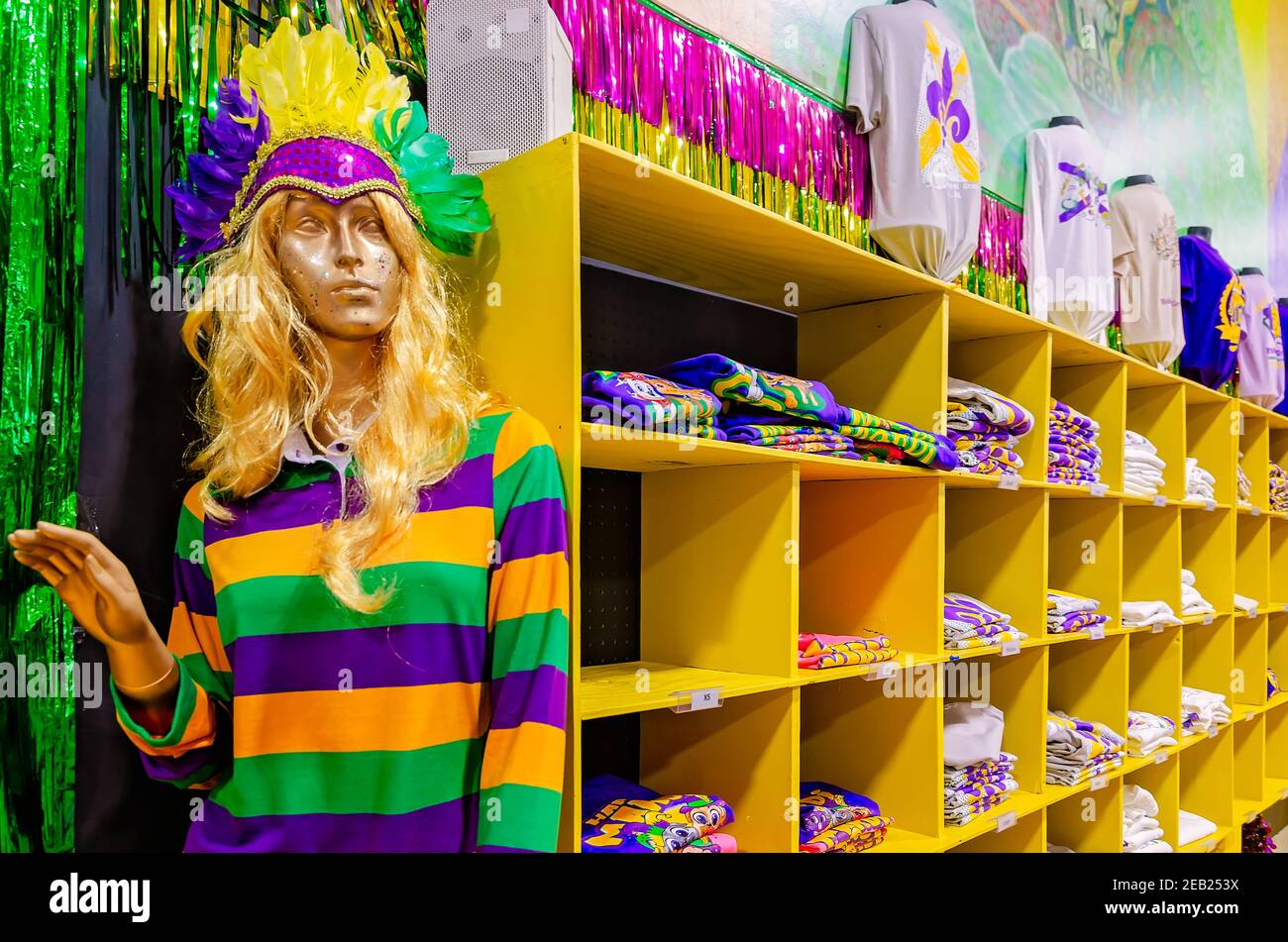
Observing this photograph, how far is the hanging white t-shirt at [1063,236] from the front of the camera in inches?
135

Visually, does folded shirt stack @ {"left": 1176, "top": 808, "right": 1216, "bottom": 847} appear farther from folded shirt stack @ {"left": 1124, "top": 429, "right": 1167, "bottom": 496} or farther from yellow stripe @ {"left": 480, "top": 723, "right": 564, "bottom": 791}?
yellow stripe @ {"left": 480, "top": 723, "right": 564, "bottom": 791}

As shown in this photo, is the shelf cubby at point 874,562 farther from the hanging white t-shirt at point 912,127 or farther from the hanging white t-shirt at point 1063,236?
the hanging white t-shirt at point 1063,236

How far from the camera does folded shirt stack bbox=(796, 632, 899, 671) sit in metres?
2.03

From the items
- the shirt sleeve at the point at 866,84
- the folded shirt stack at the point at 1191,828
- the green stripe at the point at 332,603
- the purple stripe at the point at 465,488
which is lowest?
the folded shirt stack at the point at 1191,828

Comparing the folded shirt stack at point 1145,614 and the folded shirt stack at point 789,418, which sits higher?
the folded shirt stack at point 789,418

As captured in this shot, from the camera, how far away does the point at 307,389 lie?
142cm

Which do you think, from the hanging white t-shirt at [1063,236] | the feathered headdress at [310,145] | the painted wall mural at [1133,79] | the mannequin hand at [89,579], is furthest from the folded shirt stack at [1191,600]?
the mannequin hand at [89,579]

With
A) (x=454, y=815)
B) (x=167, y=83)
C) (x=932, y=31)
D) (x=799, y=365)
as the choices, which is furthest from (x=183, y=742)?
(x=932, y=31)

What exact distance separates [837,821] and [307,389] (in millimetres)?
1521

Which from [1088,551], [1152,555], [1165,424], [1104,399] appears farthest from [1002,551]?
[1165,424]

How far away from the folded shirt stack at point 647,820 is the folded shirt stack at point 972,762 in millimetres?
814
